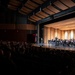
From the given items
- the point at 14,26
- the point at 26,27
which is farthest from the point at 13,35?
the point at 26,27

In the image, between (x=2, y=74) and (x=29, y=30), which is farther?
(x=29, y=30)

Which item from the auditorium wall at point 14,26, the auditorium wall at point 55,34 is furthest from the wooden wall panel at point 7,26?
the auditorium wall at point 55,34

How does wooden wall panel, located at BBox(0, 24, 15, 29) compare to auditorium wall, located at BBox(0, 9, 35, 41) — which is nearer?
wooden wall panel, located at BBox(0, 24, 15, 29)

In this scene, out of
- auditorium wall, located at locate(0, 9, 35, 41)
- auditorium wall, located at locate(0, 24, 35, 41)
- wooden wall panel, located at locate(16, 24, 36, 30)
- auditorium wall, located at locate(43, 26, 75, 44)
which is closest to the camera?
auditorium wall, located at locate(43, 26, 75, 44)

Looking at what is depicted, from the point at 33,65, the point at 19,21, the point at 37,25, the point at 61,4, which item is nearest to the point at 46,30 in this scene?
the point at 37,25

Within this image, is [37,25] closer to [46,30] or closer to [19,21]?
[46,30]

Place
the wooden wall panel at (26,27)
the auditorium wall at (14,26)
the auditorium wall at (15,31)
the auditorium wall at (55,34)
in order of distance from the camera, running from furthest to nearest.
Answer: the wooden wall panel at (26,27)
the auditorium wall at (14,26)
the auditorium wall at (15,31)
the auditorium wall at (55,34)

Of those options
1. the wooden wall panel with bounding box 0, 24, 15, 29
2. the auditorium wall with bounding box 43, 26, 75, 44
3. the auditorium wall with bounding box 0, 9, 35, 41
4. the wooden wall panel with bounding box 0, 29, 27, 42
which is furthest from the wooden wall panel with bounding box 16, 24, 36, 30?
the auditorium wall with bounding box 43, 26, 75, 44

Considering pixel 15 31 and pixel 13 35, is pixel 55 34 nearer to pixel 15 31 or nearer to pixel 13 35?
pixel 15 31

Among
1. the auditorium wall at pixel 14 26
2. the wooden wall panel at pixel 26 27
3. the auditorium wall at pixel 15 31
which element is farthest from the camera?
the wooden wall panel at pixel 26 27

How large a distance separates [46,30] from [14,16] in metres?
5.51

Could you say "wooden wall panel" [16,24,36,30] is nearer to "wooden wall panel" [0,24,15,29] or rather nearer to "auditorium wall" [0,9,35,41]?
"auditorium wall" [0,9,35,41]

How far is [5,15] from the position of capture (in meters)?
22.7

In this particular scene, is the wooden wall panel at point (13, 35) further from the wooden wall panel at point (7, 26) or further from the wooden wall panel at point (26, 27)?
the wooden wall panel at point (26, 27)
